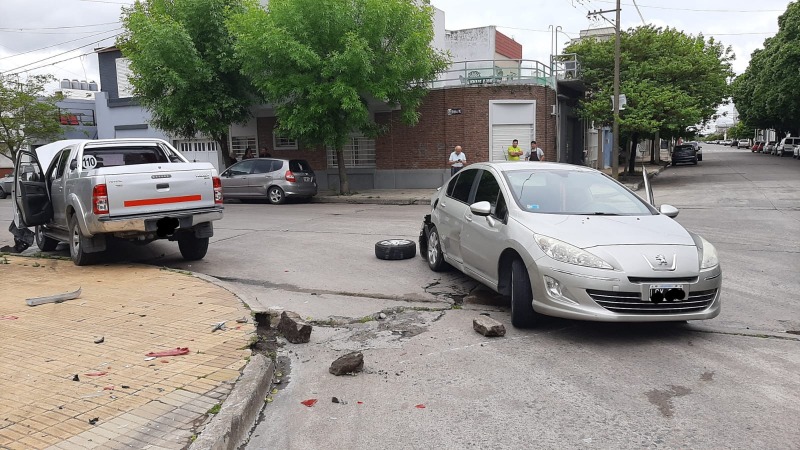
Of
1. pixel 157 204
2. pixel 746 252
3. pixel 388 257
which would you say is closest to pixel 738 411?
pixel 388 257

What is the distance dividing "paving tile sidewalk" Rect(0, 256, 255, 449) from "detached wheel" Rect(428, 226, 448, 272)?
2.83 m

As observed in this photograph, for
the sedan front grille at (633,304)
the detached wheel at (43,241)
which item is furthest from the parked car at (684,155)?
the sedan front grille at (633,304)

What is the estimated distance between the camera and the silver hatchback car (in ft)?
17.8

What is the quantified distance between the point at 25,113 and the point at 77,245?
2764cm

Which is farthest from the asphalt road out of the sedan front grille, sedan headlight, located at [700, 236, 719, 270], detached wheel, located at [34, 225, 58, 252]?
detached wheel, located at [34, 225, 58, 252]

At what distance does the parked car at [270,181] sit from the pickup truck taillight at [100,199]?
41.0ft

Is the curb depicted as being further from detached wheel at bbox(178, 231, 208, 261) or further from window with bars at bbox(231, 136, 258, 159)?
window with bars at bbox(231, 136, 258, 159)

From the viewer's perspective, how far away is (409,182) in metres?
26.1

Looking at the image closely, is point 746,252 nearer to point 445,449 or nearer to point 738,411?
point 738,411

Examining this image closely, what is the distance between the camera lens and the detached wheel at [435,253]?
28.4ft

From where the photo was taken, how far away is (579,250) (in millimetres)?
5641

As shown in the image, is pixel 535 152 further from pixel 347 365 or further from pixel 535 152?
pixel 347 365

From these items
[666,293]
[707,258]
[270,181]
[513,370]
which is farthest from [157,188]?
[270,181]

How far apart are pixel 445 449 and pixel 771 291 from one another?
5.75 m
